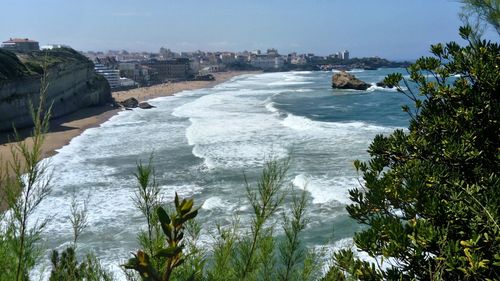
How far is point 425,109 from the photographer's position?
16.9 ft

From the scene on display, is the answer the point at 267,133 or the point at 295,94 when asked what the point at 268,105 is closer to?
the point at 295,94

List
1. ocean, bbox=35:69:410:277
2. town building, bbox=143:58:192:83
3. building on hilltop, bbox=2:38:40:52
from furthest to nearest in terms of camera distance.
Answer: town building, bbox=143:58:192:83 < building on hilltop, bbox=2:38:40:52 < ocean, bbox=35:69:410:277

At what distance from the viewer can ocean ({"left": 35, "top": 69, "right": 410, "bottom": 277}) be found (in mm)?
14156

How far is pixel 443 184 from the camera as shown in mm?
4098

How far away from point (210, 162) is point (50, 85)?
24998 millimetres

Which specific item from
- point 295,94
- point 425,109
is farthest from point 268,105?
point 425,109

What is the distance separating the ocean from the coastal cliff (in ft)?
17.5

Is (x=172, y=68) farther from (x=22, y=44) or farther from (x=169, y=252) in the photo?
(x=169, y=252)

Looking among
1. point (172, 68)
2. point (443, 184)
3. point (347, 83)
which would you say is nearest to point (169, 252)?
point (443, 184)

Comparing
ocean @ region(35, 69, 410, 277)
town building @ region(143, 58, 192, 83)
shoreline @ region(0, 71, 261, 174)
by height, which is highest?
town building @ region(143, 58, 192, 83)

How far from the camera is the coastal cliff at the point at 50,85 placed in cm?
3416

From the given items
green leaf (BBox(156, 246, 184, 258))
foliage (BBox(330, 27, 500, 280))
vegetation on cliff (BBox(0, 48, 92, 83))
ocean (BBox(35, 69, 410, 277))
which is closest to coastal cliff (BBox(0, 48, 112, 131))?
vegetation on cliff (BBox(0, 48, 92, 83))

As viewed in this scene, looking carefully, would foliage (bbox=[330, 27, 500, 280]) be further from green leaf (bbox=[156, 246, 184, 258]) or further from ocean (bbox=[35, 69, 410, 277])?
green leaf (bbox=[156, 246, 184, 258])

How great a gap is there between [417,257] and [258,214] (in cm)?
125
